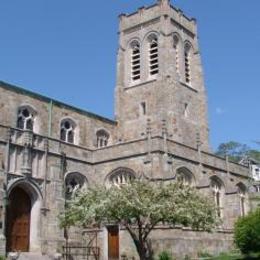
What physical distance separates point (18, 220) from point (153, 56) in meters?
21.6

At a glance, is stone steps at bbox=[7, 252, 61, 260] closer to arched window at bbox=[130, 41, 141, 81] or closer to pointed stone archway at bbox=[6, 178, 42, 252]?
pointed stone archway at bbox=[6, 178, 42, 252]

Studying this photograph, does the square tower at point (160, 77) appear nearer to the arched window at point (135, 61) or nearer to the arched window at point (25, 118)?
the arched window at point (135, 61)

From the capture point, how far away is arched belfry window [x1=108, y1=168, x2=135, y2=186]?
33.8 metres

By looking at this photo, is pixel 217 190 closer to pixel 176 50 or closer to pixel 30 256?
pixel 176 50

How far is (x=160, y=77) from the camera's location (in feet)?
141

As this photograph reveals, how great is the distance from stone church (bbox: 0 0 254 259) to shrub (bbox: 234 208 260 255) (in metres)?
4.30

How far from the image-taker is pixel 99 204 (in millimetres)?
23359

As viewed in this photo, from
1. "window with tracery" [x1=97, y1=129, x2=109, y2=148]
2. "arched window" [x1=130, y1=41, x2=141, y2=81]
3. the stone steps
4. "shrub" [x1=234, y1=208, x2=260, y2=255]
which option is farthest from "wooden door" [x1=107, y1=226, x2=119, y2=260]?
"arched window" [x1=130, y1=41, x2=141, y2=81]

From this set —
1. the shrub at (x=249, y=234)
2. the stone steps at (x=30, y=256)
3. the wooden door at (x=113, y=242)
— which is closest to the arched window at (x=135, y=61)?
the wooden door at (x=113, y=242)

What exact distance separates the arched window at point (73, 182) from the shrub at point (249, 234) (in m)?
12.0

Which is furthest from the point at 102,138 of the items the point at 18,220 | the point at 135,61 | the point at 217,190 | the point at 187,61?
the point at 18,220

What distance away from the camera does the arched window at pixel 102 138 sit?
137 ft

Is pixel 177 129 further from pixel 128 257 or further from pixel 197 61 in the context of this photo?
pixel 128 257

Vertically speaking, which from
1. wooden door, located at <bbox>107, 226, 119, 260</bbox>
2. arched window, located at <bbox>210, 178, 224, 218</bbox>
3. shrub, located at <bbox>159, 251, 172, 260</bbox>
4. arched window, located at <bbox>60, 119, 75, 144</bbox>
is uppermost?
arched window, located at <bbox>60, 119, 75, 144</bbox>
